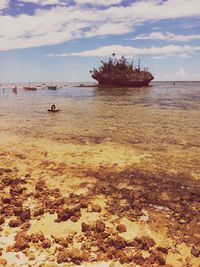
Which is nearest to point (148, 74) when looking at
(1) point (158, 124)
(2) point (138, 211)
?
(1) point (158, 124)

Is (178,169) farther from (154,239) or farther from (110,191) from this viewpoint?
(154,239)

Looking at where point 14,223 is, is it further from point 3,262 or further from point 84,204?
point 84,204

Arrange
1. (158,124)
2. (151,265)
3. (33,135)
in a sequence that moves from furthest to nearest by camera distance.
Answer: (158,124) → (33,135) → (151,265)

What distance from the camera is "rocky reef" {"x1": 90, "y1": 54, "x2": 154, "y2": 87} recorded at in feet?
403

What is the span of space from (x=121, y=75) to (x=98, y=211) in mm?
117066

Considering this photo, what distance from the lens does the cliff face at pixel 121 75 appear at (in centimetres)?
12281

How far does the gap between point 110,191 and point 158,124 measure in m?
16.2

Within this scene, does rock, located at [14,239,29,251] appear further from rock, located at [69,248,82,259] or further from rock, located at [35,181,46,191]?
rock, located at [35,181,46,191]

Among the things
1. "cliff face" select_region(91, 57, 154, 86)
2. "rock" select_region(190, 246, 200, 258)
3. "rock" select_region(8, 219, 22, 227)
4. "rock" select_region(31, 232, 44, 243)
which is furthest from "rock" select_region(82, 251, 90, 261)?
"cliff face" select_region(91, 57, 154, 86)

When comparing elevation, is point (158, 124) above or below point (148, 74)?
below

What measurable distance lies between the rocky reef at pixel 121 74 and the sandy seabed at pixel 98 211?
111 meters

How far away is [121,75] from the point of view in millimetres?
122875

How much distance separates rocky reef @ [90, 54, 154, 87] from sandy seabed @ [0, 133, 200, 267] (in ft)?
363

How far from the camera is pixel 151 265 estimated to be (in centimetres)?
673
